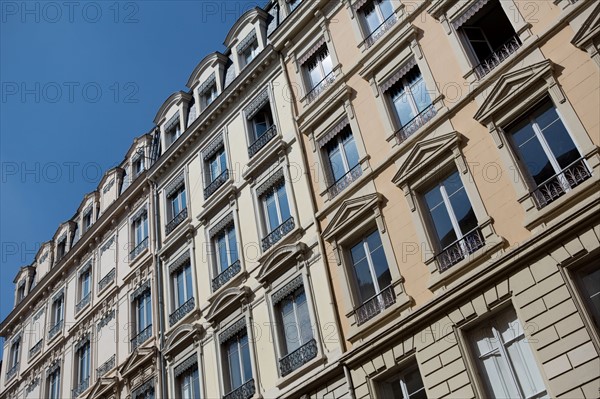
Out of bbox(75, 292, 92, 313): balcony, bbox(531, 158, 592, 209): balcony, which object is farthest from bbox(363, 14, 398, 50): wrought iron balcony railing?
bbox(75, 292, 92, 313): balcony

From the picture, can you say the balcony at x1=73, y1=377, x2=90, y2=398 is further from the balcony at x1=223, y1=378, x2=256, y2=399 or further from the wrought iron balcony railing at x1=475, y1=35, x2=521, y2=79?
the wrought iron balcony railing at x1=475, y1=35, x2=521, y2=79

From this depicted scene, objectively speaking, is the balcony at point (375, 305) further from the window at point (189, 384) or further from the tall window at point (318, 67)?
the tall window at point (318, 67)

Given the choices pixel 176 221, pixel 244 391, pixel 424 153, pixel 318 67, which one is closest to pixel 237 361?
pixel 244 391

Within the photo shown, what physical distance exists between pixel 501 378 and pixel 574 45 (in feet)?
20.5

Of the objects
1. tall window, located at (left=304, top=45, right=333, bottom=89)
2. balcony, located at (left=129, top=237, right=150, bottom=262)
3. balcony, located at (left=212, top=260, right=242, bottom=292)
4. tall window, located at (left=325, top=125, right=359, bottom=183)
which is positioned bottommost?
balcony, located at (left=212, top=260, right=242, bottom=292)

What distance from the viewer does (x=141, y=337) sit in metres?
21.3

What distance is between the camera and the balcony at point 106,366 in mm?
22141

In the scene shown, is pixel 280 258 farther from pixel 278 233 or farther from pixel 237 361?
pixel 237 361

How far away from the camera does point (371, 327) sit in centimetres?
1409

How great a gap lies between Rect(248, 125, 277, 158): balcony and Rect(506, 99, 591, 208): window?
7.82 meters

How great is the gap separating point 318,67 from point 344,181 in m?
4.23

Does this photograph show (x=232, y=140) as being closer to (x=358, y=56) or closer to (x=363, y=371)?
(x=358, y=56)

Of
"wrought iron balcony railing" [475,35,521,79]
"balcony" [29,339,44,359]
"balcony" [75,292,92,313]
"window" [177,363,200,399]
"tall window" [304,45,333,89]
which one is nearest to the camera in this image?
"wrought iron balcony railing" [475,35,521,79]

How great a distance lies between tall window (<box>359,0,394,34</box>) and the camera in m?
17.6
